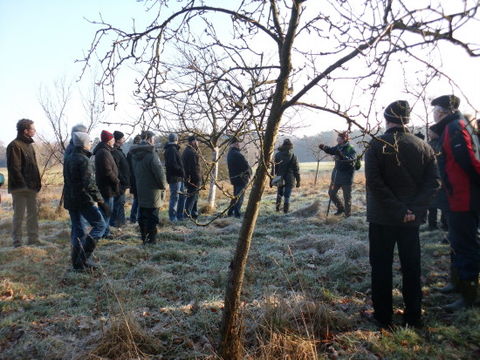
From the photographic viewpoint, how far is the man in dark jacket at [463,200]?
382 cm

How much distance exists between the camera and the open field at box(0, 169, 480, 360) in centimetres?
330

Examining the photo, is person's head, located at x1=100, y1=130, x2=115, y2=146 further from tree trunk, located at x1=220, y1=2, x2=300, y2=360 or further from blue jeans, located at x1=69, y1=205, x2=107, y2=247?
tree trunk, located at x1=220, y1=2, x2=300, y2=360

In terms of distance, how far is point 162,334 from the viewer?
362 centimetres

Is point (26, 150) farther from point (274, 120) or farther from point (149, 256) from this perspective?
point (274, 120)

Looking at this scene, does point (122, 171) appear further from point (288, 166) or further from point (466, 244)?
point (466, 244)

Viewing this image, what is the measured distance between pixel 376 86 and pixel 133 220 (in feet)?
26.4

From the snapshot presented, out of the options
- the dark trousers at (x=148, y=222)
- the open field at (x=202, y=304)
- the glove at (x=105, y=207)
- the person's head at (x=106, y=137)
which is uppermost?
the person's head at (x=106, y=137)

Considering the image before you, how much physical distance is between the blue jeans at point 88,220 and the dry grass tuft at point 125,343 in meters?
2.13

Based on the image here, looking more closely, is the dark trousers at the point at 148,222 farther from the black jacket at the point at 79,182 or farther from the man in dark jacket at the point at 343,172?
the man in dark jacket at the point at 343,172

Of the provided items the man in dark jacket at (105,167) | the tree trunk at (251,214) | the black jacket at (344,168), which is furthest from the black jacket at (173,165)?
the tree trunk at (251,214)

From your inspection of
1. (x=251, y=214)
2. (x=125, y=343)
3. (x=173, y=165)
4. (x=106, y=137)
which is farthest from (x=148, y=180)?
(x=251, y=214)

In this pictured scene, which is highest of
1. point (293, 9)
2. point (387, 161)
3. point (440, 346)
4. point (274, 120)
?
point (293, 9)

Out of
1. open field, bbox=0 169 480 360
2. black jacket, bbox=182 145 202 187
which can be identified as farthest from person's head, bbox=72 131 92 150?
black jacket, bbox=182 145 202 187

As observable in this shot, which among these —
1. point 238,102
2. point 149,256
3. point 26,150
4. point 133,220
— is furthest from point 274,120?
point 133,220
